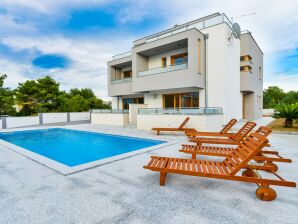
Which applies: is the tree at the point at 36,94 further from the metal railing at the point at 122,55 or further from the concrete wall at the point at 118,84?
the metal railing at the point at 122,55

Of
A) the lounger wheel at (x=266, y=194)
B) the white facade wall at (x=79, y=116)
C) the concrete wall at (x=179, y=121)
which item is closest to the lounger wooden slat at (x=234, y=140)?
the lounger wheel at (x=266, y=194)

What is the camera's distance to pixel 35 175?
4375 mm

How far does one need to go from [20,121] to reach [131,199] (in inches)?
820

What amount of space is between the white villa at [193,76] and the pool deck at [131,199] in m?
8.56

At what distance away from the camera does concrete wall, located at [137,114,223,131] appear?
11758 millimetres

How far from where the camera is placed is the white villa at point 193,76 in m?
13.5

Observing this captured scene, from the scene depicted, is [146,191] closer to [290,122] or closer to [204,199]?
[204,199]

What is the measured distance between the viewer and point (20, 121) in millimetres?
18500

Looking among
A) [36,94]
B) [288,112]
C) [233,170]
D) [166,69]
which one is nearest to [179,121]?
[166,69]

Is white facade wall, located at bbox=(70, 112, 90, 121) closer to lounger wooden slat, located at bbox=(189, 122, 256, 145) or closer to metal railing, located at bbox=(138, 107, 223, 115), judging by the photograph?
metal railing, located at bbox=(138, 107, 223, 115)

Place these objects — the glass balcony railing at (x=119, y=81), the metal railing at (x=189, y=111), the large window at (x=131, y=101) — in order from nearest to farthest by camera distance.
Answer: the metal railing at (x=189, y=111)
the glass balcony railing at (x=119, y=81)
the large window at (x=131, y=101)

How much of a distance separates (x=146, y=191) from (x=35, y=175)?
3.09 metres

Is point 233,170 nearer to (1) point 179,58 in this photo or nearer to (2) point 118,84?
(1) point 179,58

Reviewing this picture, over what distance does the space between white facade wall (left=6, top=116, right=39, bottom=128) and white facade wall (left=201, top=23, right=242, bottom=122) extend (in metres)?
20.2
